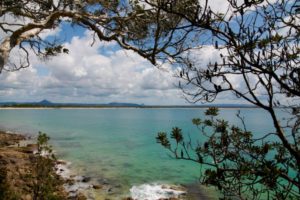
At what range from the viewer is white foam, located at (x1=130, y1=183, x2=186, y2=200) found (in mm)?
15219

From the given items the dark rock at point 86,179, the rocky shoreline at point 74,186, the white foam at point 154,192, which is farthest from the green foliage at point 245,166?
the dark rock at point 86,179

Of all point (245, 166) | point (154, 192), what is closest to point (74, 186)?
point (154, 192)

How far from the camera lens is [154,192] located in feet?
53.0

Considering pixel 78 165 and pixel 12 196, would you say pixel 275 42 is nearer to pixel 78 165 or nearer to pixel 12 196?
pixel 12 196

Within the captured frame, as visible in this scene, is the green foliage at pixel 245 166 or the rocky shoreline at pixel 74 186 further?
the rocky shoreline at pixel 74 186

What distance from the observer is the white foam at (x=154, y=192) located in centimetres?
1522

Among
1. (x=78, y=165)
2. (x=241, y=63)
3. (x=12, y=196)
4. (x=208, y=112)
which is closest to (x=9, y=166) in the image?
(x=12, y=196)

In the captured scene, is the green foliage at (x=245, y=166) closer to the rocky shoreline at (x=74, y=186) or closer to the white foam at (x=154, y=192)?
the rocky shoreline at (x=74, y=186)

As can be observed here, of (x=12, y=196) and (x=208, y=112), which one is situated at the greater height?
(x=208, y=112)

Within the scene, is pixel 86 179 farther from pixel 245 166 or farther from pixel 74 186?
pixel 245 166

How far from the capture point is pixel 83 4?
6859mm

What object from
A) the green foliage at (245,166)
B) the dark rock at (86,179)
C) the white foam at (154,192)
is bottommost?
the white foam at (154,192)

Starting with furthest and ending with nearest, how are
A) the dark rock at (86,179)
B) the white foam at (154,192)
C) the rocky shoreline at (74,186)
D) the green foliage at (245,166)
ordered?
the dark rock at (86,179) < the white foam at (154,192) < the rocky shoreline at (74,186) < the green foliage at (245,166)

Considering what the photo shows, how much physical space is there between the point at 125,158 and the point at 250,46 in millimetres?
24963
